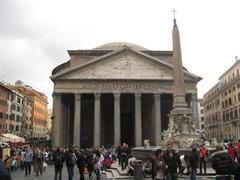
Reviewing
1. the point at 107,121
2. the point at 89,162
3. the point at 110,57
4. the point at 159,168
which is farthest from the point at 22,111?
the point at 159,168

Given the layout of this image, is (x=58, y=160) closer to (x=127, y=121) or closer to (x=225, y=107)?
(x=127, y=121)

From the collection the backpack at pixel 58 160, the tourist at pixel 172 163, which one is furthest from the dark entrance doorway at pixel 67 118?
the tourist at pixel 172 163

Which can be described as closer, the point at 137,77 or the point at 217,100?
the point at 137,77

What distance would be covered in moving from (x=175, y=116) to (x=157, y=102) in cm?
1942

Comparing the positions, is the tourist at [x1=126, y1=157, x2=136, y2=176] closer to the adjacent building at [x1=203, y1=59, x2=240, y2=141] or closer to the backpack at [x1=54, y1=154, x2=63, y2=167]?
the backpack at [x1=54, y1=154, x2=63, y2=167]

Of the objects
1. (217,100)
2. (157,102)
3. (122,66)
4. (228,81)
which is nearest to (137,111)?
(157,102)

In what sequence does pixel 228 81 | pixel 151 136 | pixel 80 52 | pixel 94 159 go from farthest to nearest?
pixel 228 81, pixel 80 52, pixel 151 136, pixel 94 159

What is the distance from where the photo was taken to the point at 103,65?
1319 inches

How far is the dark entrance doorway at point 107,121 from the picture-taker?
38.2 metres

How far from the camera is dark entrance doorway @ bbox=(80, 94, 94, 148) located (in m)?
37.4

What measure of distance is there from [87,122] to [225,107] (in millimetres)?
25633

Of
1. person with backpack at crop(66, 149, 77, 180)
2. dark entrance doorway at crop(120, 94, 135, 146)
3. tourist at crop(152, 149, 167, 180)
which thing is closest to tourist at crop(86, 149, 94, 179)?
person with backpack at crop(66, 149, 77, 180)

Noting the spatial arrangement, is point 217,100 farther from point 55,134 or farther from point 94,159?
point 94,159

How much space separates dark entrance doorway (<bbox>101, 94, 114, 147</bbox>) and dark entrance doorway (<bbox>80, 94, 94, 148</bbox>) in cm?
133
